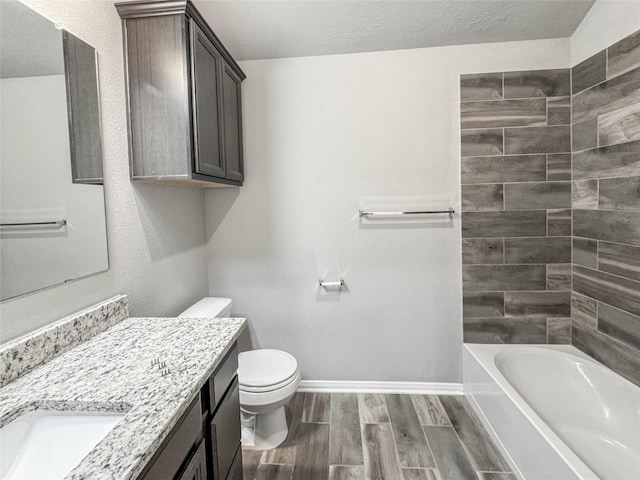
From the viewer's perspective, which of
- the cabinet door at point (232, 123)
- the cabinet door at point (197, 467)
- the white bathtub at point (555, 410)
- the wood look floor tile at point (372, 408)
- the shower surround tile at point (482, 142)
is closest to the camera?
the cabinet door at point (197, 467)

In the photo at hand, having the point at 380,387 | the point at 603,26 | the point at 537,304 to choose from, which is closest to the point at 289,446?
the point at 380,387

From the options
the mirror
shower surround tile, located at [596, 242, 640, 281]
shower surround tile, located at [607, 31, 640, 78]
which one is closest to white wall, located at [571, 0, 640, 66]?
shower surround tile, located at [607, 31, 640, 78]

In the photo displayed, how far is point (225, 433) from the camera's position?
3.73 feet

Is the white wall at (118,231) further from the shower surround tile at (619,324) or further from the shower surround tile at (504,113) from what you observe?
the shower surround tile at (619,324)

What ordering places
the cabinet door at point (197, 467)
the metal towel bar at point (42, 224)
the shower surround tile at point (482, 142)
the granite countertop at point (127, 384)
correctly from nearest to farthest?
1. the granite countertop at point (127, 384)
2. the cabinet door at point (197, 467)
3. the metal towel bar at point (42, 224)
4. the shower surround tile at point (482, 142)

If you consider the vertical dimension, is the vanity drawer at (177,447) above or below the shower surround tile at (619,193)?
below

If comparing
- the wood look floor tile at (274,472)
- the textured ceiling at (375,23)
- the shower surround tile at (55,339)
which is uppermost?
the textured ceiling at (375,23)

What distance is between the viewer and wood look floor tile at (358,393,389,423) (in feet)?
6.75

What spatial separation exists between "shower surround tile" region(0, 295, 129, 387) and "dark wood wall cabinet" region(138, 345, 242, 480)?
54 centimetres

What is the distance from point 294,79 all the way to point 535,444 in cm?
250

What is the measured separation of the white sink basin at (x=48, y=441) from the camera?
29.2 inches

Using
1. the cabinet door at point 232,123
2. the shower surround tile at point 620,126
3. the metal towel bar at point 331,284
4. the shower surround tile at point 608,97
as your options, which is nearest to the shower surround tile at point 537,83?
the shower surround tile at point 608,97

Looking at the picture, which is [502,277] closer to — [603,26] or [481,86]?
[481,86]

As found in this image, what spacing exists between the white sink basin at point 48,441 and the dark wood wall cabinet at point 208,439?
6.7 inches
